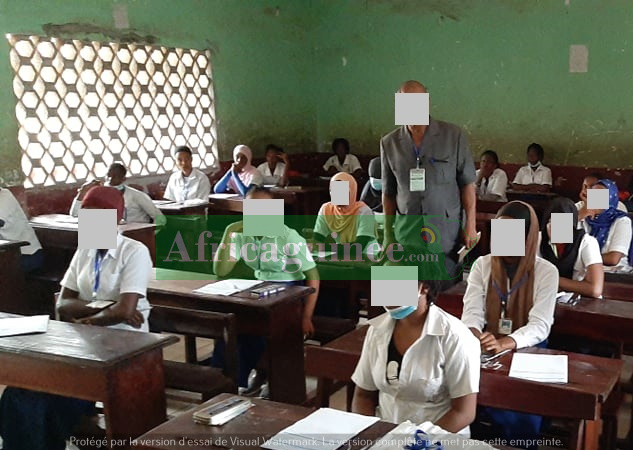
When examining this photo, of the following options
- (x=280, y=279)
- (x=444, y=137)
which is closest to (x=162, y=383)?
(x=280, y=279)

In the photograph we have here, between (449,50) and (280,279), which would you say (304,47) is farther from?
(280,279)

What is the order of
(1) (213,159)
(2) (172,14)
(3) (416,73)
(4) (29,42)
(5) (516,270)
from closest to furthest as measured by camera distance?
(5) (516,270)
(4) (29,42)
(2) (172,14)
(1) (213,159)
(3) (416,73)

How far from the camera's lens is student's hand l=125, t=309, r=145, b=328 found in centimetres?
291

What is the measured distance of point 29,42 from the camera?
6082mm

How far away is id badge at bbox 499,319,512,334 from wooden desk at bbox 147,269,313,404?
36.7 inches

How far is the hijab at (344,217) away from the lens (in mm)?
4371

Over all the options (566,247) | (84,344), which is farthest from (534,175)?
(84,344)

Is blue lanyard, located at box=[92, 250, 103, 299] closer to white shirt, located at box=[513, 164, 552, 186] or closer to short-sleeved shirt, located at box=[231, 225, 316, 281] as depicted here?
short-sleeved shirt, located at box=[231, 225, 316, 281]

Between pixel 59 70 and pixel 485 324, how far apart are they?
193 inches

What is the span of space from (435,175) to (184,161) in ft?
Result: 13.1

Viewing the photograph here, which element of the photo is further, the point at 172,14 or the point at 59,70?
the point at 172,14

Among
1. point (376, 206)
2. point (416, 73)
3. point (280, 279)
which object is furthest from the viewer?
point (416, 73)

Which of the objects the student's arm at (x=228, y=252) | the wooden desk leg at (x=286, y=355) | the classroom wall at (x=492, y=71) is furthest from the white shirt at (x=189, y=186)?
the wooden desk leg at (x=286, y=355)

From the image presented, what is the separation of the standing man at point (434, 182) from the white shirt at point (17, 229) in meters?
2.84
